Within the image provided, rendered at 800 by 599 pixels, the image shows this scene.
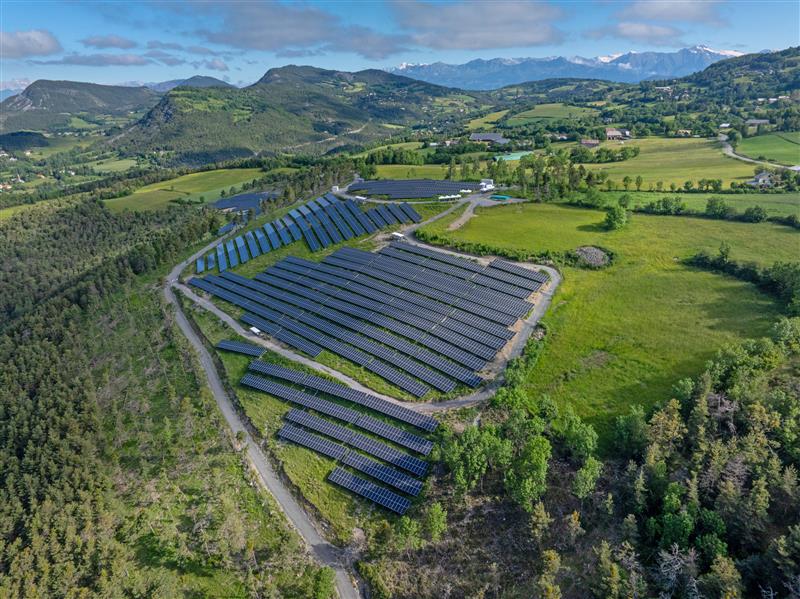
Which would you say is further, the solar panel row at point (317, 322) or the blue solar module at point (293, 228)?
the blue solar module at point (293, 228)

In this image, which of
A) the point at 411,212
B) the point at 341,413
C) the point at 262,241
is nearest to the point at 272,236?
the point at 262,241

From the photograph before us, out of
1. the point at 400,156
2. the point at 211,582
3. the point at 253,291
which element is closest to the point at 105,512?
the point at 211,582

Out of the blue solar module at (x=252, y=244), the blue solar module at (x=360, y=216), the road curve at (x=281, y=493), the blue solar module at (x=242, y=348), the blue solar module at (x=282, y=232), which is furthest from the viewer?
the blue solar module at (x=282, y=232)

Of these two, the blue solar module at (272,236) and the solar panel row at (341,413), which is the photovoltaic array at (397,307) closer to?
the solar panel row at (341,413)

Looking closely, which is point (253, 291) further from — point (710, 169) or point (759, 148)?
point (759, 148)

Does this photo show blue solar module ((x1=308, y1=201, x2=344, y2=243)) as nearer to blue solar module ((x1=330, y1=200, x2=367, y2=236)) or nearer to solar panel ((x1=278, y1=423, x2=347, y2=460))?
blue solar module ((x1=330, y1=200, x2=367, y2=236))

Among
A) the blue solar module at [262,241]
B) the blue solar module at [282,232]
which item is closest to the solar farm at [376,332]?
the blue solar module at [262,241]

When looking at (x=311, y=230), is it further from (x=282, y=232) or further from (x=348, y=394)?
(x=348, y=394)

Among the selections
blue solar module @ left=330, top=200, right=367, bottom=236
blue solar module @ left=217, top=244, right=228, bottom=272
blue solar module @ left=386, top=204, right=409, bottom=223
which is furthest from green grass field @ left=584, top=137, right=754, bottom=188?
blue solar module @ left=217, top=244, right=228, bottom=272
